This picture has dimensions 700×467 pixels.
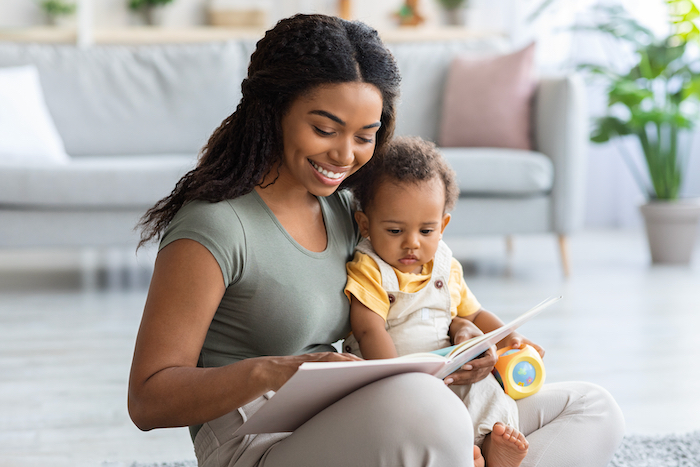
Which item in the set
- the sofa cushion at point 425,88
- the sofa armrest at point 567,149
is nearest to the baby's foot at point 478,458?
the sofa armrest at point 567,149

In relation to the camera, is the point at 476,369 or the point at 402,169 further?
the point at 402,169

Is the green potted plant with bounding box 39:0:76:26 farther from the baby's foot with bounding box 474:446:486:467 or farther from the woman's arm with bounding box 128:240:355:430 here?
the baby's foot with bounding box 474:446:486:467

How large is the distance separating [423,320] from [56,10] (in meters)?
Answer: 3.96

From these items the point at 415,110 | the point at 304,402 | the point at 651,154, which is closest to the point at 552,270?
the point at 651,154

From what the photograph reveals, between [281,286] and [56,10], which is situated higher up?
[56,10]

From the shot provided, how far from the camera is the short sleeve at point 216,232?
33.7 inches

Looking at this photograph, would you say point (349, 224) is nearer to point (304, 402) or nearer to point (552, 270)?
point (304, 402)

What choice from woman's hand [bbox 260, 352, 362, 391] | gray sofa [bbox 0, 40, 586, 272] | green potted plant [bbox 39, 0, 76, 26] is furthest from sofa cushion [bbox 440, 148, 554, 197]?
green potted plant [bbox 39, 0, 76, 26]

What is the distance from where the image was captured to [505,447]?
0.97 meters

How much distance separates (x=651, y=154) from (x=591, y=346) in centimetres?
163

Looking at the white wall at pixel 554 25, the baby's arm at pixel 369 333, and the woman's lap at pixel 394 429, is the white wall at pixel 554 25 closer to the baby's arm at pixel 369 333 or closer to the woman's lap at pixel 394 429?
the baby's arm at pixel 369 333

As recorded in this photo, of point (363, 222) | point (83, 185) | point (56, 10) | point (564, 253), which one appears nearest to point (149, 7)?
point (56, 10)

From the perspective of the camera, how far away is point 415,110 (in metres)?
3.33

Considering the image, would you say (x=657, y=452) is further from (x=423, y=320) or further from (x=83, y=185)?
(x=83, y=185)
